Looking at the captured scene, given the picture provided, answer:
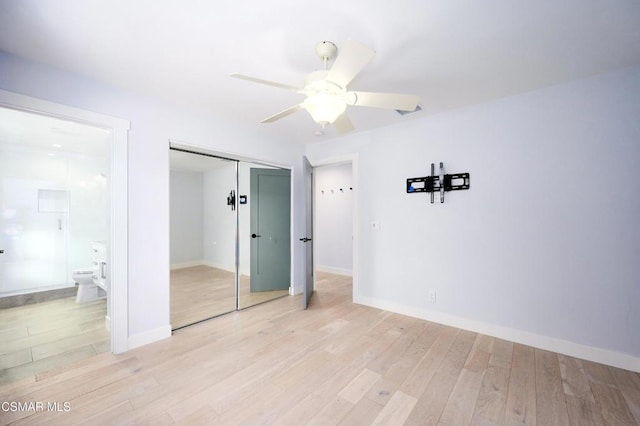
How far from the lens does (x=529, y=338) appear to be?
2543mm

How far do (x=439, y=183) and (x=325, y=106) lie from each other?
2.05 metres

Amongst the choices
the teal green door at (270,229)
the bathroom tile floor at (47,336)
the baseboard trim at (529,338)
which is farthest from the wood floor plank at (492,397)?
the bathroom tile floor at (47,336)

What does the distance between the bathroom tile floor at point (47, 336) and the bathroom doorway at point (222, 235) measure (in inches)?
31.3

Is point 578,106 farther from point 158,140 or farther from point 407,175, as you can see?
point 158,140

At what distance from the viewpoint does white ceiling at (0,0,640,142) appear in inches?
58.6

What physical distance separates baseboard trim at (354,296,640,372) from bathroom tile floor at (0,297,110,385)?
11.1 feet

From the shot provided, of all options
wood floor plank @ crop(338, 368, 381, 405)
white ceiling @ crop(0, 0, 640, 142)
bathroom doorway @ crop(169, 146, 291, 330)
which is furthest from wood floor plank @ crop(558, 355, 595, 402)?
bathroom doorway @ crop(169, 146, 291, 330)

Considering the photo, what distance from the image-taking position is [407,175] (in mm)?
3344

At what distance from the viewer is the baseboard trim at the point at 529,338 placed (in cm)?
216

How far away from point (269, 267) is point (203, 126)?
2.37 m

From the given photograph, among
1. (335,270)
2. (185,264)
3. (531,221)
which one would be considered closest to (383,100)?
(531,221)

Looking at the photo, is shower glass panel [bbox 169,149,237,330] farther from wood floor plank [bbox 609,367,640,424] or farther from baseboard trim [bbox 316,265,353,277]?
wood floor plank [bbox 609,367,640,424]

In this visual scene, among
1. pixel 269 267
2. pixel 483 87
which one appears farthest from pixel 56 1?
pixel 269 267

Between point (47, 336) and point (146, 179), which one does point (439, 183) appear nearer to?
point (146, 179)
